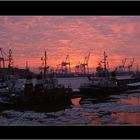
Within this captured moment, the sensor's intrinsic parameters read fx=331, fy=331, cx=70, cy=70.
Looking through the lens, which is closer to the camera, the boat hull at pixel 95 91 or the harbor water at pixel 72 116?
the harbor water at pixel 72 116

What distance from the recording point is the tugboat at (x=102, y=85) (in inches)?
592

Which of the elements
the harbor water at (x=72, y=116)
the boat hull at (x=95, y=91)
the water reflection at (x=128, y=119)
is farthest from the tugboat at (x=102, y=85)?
the water reflection at (x=128, y=119)

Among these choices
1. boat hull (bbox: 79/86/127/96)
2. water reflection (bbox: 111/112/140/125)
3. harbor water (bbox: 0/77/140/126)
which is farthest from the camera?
boat hull (bbox: 79/86/127/96)

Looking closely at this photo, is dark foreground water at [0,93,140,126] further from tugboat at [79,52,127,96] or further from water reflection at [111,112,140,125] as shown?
tugboat at [79,52,127,96]

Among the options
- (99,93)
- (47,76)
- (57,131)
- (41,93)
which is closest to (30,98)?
(41,93)

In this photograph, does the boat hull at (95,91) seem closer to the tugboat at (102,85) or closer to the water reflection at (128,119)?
the tugboat at (102,85)

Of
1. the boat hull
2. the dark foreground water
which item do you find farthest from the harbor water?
the boat hull

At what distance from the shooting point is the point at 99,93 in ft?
49.5

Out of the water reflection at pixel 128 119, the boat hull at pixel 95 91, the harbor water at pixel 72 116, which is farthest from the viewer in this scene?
the boat hull at pixel 95 91

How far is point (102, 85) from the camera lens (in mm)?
16531

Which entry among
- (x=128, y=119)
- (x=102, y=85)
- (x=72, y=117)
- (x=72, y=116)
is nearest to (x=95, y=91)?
(x=102, y=85)

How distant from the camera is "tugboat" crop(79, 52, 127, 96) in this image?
15047 millimetres
